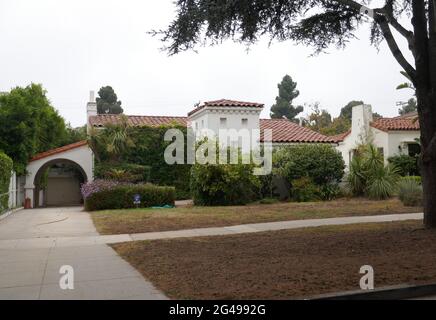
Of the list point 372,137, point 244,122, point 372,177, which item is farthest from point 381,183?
point 372,137

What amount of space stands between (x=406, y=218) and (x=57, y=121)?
2403 centimetres

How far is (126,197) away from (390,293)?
16.3 m

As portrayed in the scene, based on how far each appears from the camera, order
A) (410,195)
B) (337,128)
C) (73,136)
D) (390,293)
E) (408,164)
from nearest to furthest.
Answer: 1. (390,293)
2. (410,195)
3. (408,164)
4. (73,136)
5. (337,128)

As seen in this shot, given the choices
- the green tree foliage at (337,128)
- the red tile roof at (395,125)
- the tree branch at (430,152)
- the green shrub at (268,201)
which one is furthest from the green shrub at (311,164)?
the green tree foliage at (337,128)

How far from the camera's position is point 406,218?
44.5 ft

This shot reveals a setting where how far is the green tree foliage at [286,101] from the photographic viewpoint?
6900 cm

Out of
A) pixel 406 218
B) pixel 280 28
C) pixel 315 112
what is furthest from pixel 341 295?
pixel 315 112

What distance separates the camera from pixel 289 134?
2858cm

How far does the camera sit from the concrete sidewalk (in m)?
10.7

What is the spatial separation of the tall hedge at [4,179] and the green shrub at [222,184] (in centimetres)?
812

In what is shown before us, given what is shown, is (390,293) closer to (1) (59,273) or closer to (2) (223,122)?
(1) (59,273)

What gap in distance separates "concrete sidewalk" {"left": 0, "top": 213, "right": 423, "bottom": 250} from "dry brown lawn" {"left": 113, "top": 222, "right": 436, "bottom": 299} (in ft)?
3.24

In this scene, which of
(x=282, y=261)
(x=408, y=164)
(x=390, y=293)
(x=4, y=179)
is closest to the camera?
(x=390, y=293)
